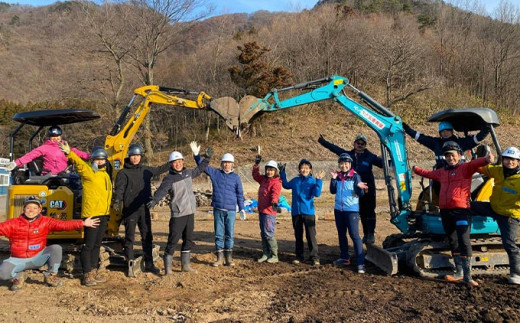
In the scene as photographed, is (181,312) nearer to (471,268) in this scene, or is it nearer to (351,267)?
(351,267)

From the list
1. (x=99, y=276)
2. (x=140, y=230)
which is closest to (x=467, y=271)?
(x=140, y=230)

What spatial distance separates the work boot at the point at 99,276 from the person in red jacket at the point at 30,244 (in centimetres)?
49

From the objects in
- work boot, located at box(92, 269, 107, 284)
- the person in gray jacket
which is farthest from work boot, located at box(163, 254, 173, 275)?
work boot, located at box(92, 269, 107, 284)

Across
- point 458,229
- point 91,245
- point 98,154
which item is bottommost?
point 91,245

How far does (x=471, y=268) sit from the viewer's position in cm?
681

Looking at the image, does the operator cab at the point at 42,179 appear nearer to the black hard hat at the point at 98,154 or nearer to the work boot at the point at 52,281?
the black hard hat at the point at 98,154

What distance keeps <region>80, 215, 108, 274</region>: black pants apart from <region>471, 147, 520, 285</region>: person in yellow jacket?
5.78 m

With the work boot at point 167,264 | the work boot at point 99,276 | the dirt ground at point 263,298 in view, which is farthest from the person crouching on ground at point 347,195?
the work boot at point 99,276

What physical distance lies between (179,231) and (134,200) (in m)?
0.89

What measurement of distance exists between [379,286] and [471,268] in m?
1.61

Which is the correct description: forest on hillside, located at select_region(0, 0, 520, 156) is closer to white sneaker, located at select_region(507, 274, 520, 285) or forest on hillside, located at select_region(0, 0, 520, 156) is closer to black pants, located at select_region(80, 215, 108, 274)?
black pants, located at select_region(80, 215, 108, 274)

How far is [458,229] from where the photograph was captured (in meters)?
6.40

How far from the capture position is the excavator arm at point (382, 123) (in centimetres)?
771

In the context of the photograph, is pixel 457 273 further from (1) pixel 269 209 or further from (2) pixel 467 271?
(1) pixel 269 209
